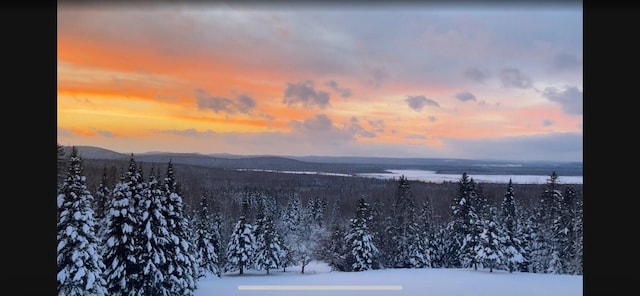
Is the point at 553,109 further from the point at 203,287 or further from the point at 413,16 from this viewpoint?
the point at 203,287

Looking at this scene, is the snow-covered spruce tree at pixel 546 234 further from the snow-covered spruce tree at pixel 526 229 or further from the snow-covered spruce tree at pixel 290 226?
the snow-covered spruce tree at pixel 290 226

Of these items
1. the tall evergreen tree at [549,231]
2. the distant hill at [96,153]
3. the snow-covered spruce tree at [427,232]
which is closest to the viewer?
Result: the distant hill at [96,153]

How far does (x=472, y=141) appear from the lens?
15.6ft

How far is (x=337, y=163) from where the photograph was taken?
4855mm

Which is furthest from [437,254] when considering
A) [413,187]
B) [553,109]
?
[553,109]

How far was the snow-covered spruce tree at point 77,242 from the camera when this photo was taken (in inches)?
198

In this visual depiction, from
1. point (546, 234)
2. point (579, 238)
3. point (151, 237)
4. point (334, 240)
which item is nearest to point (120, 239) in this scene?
point (151, 237)

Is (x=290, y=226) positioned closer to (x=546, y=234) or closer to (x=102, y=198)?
(x=102, y=198)

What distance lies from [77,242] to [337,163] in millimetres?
3510

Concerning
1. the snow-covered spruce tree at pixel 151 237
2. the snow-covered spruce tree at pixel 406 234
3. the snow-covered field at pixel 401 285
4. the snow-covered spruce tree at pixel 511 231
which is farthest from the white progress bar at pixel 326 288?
the snow-covered spruce tree at pixel 511 231

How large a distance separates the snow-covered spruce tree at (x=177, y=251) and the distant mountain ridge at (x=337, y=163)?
1.41 m
